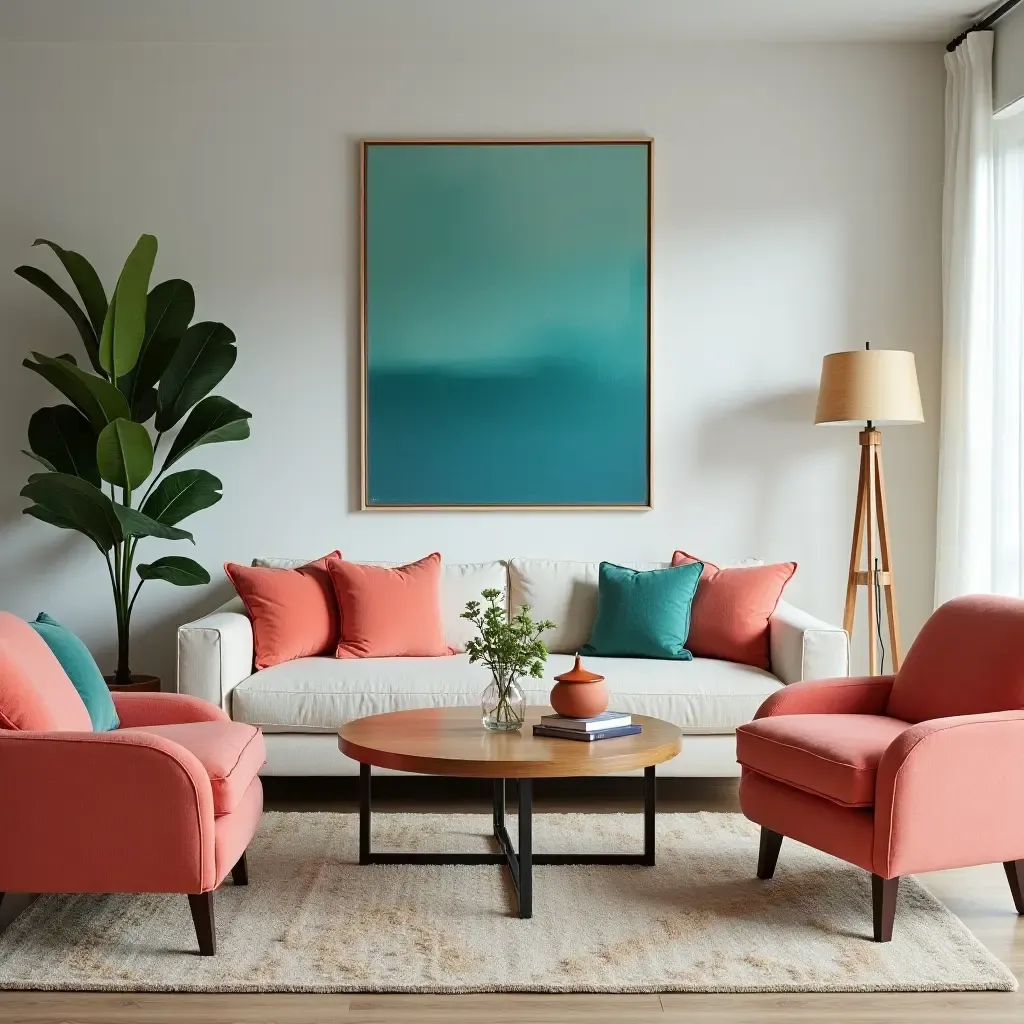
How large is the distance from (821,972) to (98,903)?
1796 millimetres

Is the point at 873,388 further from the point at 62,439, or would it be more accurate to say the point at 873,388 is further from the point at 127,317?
the point at 62,439

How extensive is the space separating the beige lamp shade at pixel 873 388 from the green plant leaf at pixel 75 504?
272 centimetres

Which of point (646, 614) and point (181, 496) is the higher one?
point (181, 496)

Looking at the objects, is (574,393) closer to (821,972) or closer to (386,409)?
(386,409)

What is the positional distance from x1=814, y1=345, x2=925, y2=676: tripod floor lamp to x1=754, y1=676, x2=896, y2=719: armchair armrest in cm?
114

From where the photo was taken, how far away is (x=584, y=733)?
120 inches

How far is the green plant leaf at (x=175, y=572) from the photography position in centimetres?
439

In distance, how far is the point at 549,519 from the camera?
493 cm

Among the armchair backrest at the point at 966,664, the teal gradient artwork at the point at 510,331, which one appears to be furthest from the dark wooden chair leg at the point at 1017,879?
the teal gradient artwork at the point at 510,331

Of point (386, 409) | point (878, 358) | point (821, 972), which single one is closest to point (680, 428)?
point (878, 358)

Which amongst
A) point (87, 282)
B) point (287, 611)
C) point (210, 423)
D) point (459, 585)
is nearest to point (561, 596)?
point (459, 585)

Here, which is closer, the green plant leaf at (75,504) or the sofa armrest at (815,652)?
the sofa armrest at (815,652)

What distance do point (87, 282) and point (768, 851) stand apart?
315 cm

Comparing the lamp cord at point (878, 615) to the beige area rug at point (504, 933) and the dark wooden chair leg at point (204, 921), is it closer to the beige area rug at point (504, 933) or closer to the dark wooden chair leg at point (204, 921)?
the beige area rug at point (504, 933)
